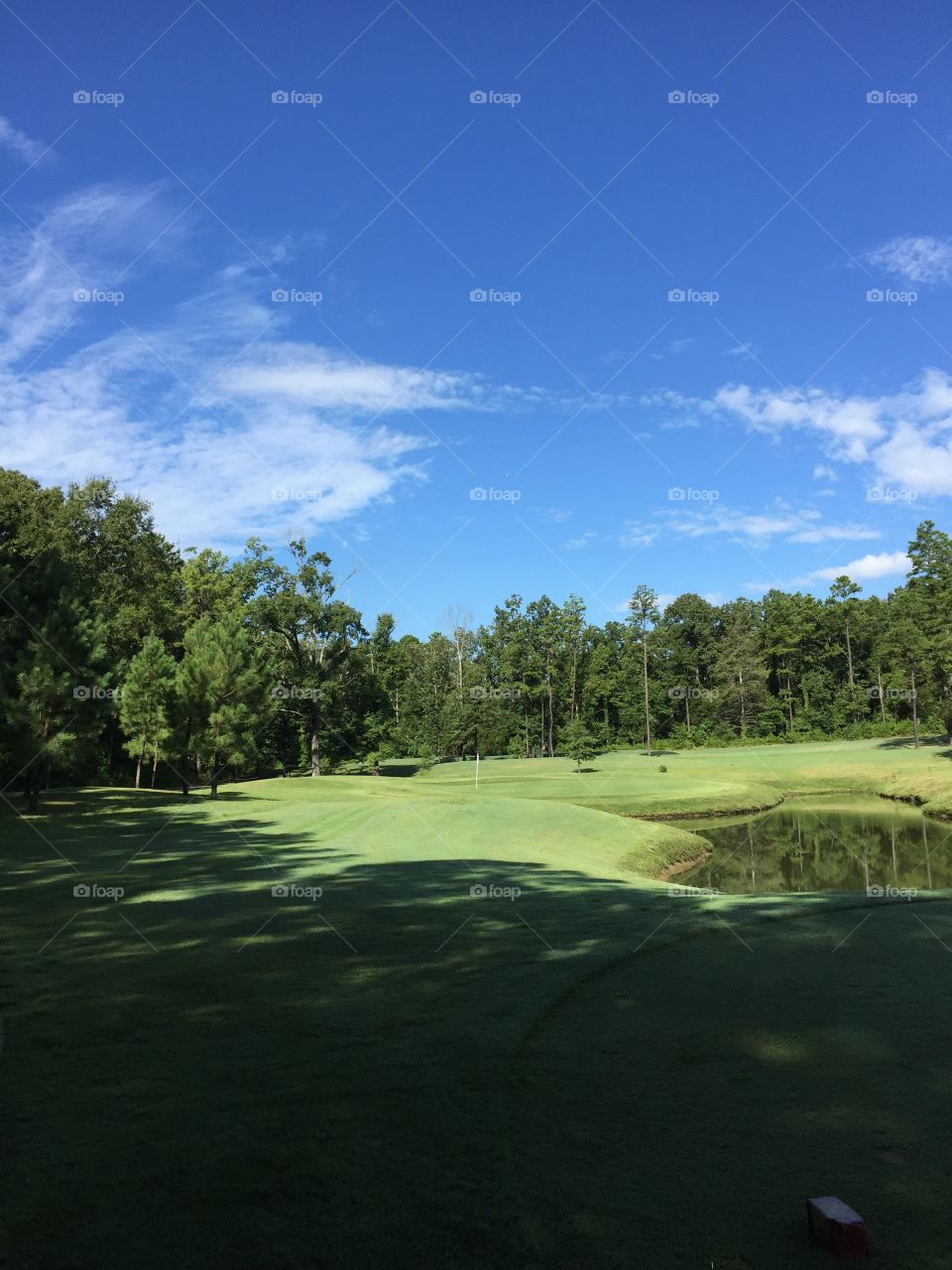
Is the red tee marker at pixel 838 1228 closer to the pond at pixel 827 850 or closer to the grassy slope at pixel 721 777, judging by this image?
the pond at pixel 827 850

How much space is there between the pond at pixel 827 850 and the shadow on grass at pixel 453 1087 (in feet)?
33.4

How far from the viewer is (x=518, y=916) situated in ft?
43.7

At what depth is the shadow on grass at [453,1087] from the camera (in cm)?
468

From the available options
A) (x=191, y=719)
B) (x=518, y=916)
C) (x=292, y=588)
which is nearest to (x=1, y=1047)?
(x=518, y=916)

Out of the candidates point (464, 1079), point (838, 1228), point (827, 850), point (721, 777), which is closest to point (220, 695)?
point (827, 850)

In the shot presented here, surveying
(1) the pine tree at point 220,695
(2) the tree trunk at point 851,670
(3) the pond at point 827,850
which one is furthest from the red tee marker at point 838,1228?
(2) the tree trunk at point 851,670

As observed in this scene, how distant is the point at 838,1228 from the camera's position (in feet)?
14.3

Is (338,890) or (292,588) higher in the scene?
(292,588)

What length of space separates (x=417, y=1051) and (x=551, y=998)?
208cm

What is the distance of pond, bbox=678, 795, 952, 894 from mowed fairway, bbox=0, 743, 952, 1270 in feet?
31.1

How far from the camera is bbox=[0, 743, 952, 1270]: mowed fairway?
468cm

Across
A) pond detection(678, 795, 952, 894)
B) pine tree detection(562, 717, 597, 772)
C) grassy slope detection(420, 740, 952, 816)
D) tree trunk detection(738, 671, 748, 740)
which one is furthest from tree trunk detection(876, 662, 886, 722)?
pond detection(678, 795, 952, 894)

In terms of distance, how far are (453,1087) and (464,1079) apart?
184 mm

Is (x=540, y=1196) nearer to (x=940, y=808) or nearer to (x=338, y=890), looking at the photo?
(x=338, y=890)
